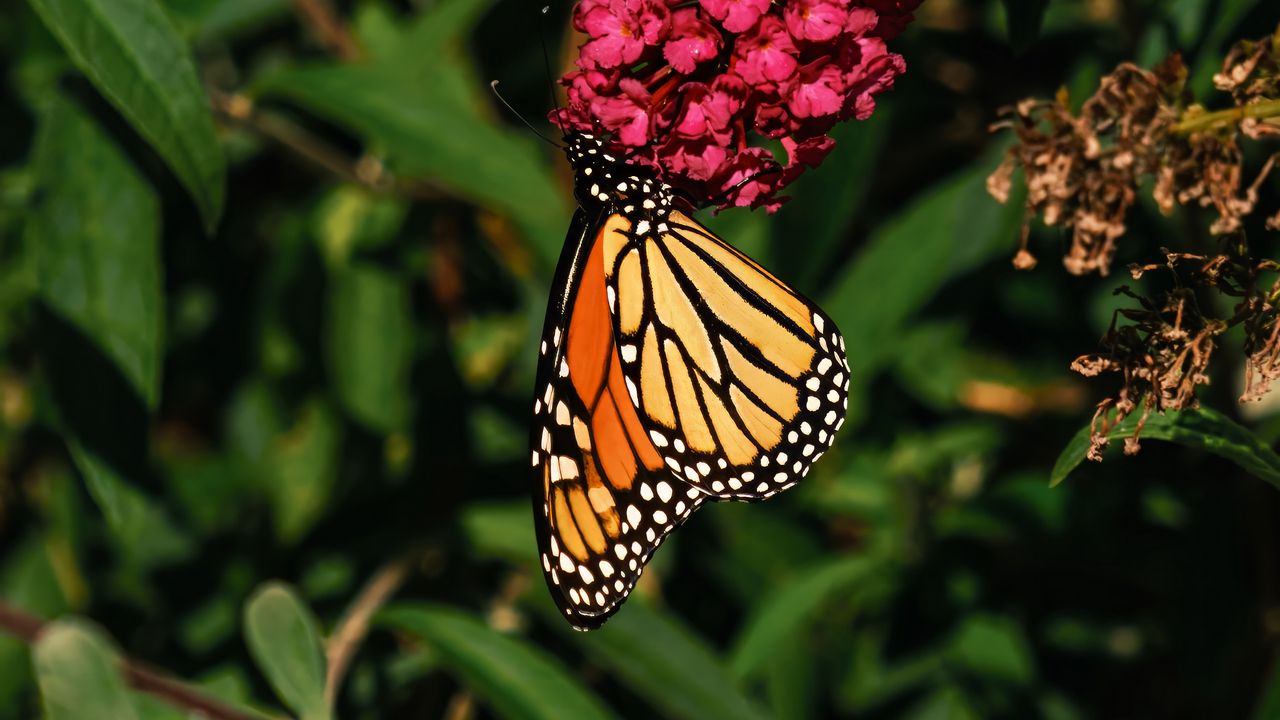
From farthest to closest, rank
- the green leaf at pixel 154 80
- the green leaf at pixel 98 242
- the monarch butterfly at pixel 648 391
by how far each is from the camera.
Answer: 1. the green leaf at pixel 98 242
2. the monarch butterfly at pixel 648 391
3. the green leaf at pixel 154 80

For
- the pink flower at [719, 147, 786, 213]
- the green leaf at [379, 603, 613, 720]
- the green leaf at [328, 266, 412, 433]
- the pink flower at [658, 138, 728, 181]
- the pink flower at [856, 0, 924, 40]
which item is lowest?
the green leaf at [379, 603, 613, 720]

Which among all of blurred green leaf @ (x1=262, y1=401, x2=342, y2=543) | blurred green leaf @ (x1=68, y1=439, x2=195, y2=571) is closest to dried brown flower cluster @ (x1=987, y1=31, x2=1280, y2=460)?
blurred green leaf @ (x1=68, y1=439, x2=195, y2=571)

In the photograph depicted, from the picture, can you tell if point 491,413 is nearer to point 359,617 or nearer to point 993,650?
point 359,617

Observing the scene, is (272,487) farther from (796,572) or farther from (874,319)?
(874,319)

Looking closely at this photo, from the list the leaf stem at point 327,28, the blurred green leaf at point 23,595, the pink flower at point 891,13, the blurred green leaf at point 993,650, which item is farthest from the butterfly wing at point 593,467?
the blurred green leaf at point 23,595

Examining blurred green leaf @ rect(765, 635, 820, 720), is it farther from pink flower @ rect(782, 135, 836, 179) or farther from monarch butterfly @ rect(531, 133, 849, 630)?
pink flower @ rect(782, 135, 836, 179)

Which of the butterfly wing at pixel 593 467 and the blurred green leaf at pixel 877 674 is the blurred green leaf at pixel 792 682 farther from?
the butterfly wing at pixel 593 467
